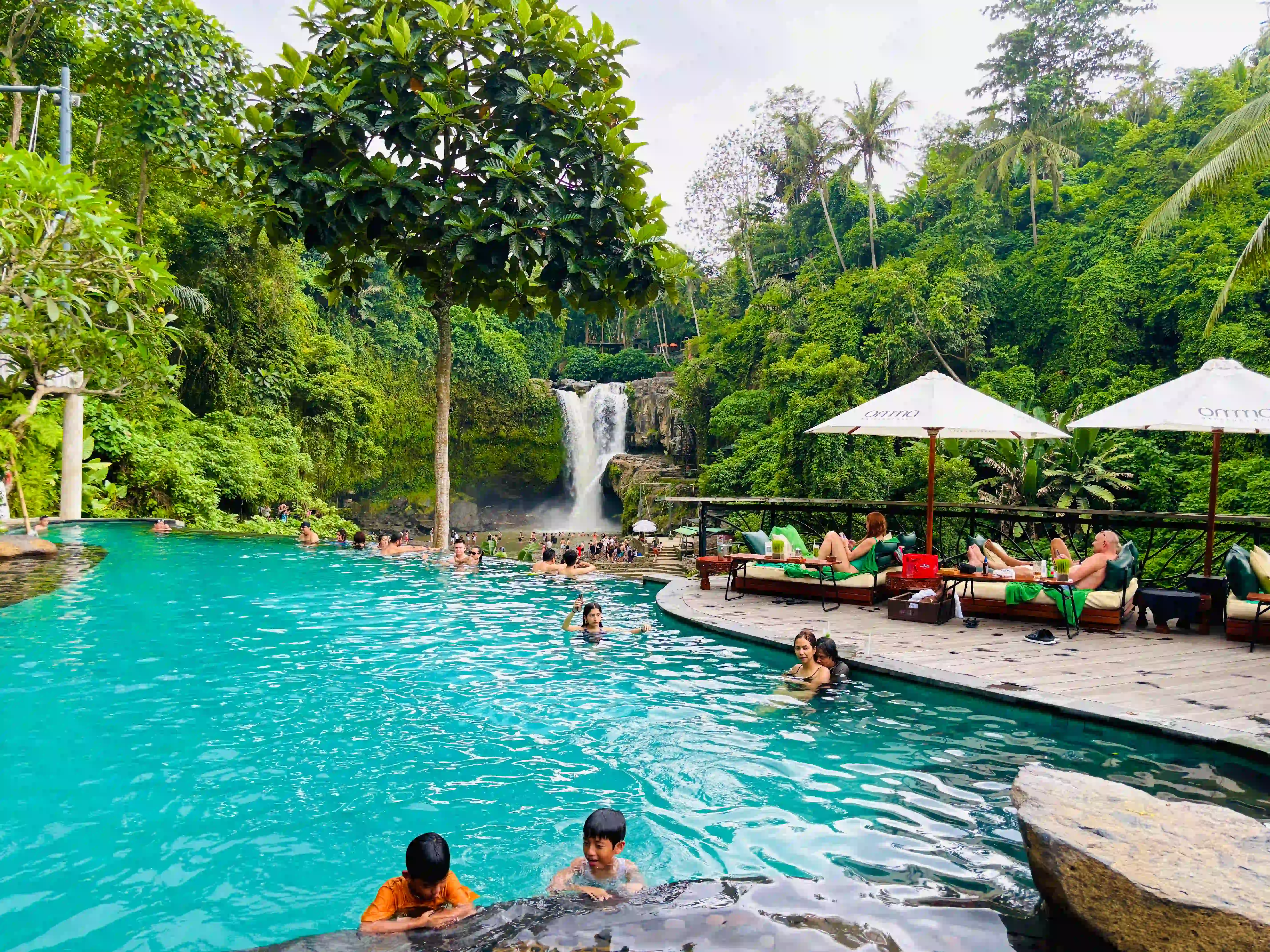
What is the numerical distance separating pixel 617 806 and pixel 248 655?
5.74m

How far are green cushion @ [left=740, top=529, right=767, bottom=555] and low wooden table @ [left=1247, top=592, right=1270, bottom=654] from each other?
19.3 feet

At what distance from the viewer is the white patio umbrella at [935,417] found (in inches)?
406

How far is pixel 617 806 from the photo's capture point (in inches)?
203

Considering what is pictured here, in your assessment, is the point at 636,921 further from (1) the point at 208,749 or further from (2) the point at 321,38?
(2) the point at 321,38

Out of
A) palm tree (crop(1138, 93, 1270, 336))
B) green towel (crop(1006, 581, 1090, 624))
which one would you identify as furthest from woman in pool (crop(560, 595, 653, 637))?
palm tree (crop(1138, 93, 1270, 336))

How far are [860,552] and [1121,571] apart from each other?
3.26 m

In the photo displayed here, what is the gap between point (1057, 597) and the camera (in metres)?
9.56

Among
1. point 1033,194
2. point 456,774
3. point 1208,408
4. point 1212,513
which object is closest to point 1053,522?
point 1212,513

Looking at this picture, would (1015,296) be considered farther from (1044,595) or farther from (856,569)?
(1044,595)

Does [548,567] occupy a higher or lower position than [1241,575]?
lower

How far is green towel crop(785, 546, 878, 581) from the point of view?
11.3 meters

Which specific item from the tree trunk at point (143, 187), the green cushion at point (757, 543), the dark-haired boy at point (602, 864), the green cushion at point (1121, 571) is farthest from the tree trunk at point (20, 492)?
the green cushion at point (1121, 571)

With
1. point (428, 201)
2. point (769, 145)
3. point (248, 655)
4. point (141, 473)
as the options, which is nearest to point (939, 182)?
point (769, 145)

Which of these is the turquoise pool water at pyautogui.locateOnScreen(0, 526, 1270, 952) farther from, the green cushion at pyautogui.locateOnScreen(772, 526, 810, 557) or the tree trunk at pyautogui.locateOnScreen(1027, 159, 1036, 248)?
the tree trunk at pyautogui.locateOnScreen(1027, 159, 1036, 248)
